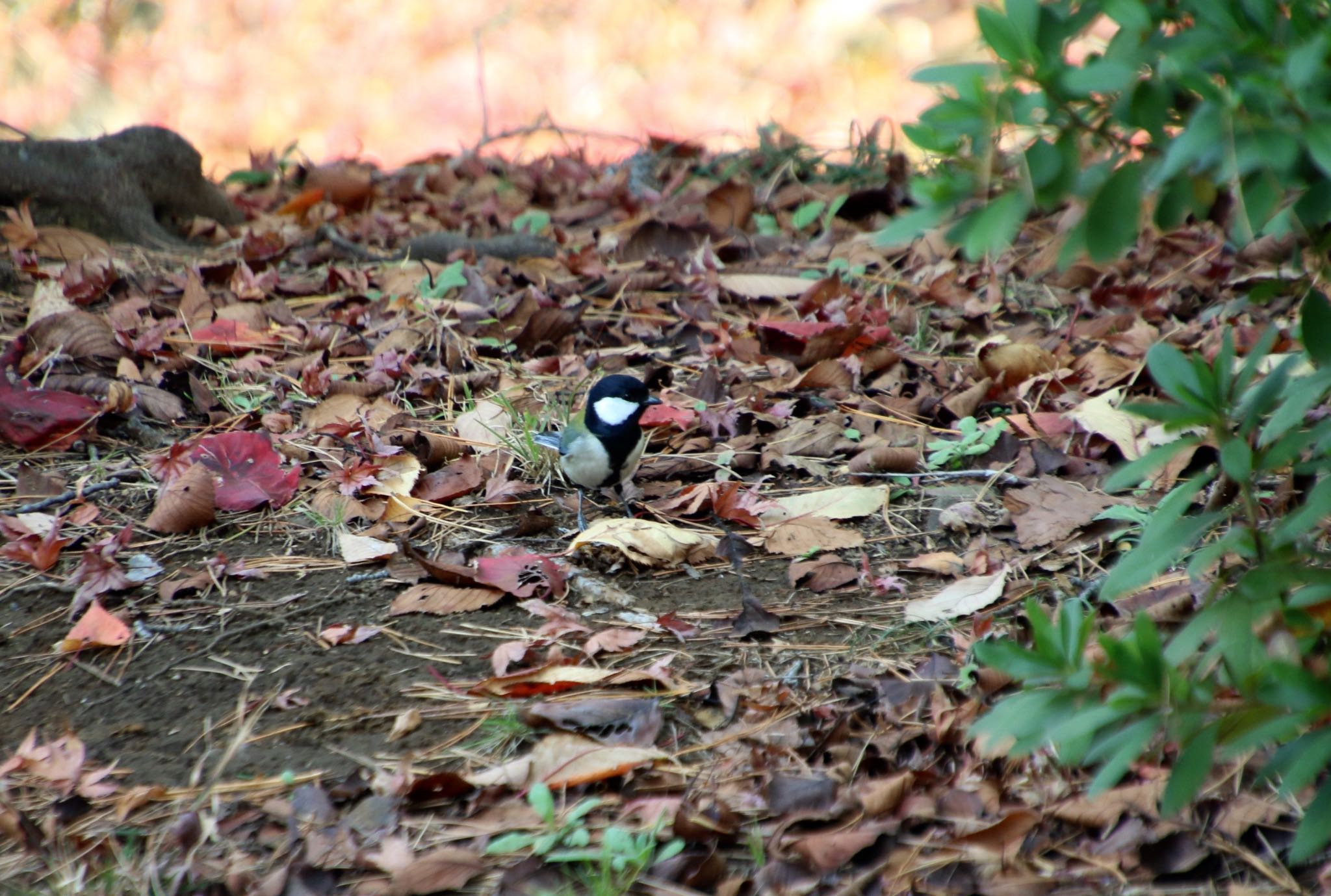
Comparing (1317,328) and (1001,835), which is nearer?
(1317,328)

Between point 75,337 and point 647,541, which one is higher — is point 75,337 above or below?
above

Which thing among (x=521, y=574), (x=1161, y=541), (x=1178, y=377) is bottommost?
(x=521, y=574)

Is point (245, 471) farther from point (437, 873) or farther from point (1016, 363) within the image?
point (1016, 363)

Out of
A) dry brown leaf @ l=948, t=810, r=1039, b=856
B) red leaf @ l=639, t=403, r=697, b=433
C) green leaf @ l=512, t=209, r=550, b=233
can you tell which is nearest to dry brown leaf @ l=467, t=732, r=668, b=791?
dry brown leaf @ l=948, t=810, r=1039, b=856

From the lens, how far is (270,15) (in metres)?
11.8

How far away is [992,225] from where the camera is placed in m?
1.17

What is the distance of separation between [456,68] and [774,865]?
11056mm

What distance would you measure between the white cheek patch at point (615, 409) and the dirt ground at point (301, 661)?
638 millimetres

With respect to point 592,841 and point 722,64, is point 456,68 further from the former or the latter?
point 592,841

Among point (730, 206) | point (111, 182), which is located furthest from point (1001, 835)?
point (111, 182)

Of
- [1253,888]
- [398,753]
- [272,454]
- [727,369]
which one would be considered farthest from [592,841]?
[727,369]

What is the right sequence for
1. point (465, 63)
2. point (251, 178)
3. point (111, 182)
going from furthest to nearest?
point (465, 63) < point (251, 178) < point (111, 182)

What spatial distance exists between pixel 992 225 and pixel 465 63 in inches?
447

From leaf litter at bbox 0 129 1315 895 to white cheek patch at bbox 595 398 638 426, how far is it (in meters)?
0.27
